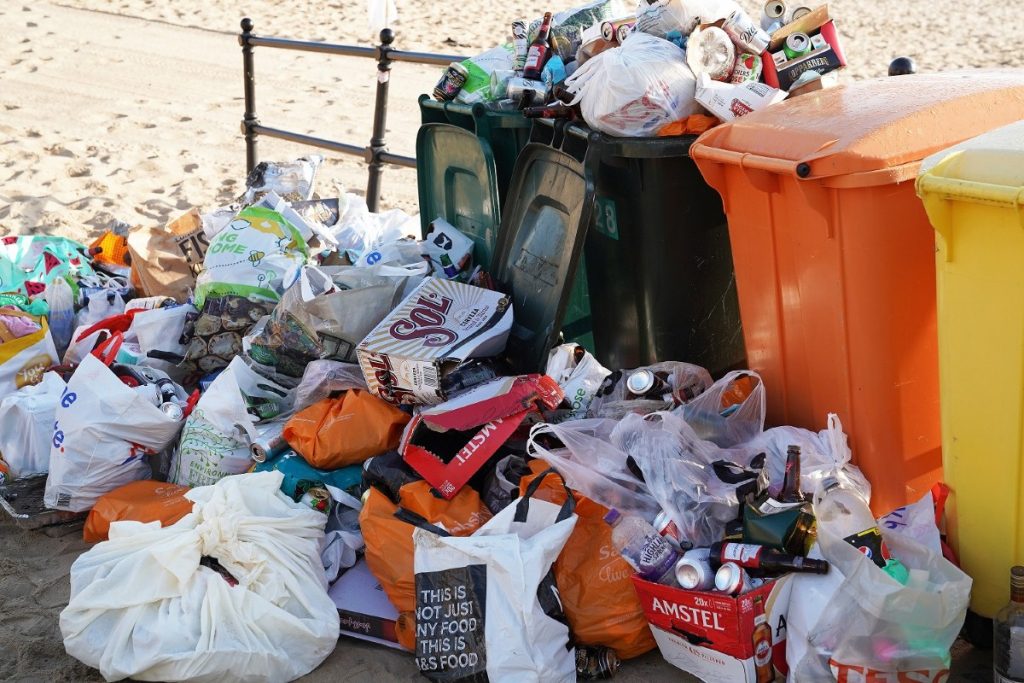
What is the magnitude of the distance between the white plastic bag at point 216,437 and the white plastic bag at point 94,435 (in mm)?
131

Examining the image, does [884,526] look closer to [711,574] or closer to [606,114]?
[711,574]

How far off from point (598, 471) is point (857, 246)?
882mm

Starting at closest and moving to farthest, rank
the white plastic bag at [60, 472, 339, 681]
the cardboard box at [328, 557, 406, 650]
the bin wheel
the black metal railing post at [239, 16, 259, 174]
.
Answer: the bin wheel → the white plastic bag at [60, 472, 339, 681] → the cardboard box at [328, 557, 406, 650] → the black metal railing post at [239, 16, 259, 174]

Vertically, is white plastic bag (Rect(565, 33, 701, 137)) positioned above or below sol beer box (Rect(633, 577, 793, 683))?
above

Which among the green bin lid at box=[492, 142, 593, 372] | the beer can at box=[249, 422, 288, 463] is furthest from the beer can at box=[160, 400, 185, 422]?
the green bin lid at box=[492, 142, 593, 372]

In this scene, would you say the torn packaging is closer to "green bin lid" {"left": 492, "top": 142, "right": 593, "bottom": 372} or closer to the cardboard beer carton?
"green bin lid" {"left": 492, "top": 142, "right": 593, "bottom": 372}

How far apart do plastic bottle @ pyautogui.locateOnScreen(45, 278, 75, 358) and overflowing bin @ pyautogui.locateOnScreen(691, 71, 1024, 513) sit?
9.97 feet

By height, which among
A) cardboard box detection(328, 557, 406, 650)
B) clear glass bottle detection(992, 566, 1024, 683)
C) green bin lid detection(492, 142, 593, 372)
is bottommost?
cardboard box detection(328, 557, 406, 650)

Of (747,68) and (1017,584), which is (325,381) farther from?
(1017,584)

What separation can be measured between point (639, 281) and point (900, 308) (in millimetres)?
983

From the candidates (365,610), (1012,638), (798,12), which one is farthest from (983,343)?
(365,610)

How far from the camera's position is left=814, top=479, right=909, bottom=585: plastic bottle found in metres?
2.57

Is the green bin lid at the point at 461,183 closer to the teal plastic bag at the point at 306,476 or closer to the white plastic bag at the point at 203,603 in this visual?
the teal plastic bag at the point at 306,476

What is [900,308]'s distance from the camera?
2855 millimetres
